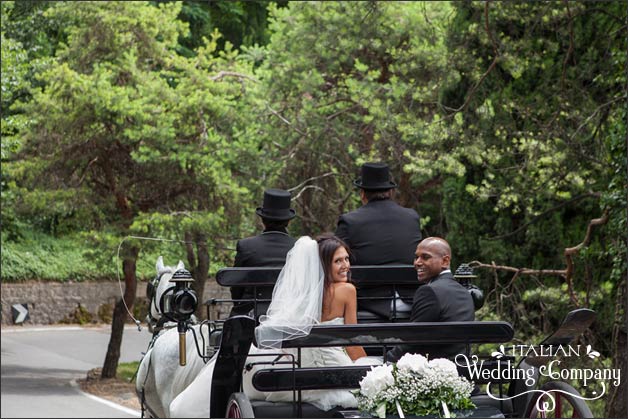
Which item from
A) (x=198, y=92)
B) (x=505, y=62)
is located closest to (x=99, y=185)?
(x=198, y=92)

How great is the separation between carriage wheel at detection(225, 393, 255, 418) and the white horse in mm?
2789

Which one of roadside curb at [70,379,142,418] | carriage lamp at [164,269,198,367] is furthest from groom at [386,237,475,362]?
roadside curb at [70,379,142,418]

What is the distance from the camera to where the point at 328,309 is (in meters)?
7.10

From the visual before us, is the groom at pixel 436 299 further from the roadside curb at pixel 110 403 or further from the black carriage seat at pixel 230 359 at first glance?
the roadside curb at pixel 110 403

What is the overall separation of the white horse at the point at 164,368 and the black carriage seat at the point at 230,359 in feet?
8.12

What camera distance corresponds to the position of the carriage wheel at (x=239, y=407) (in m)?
6.26

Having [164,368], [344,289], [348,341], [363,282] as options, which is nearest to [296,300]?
[344,289]

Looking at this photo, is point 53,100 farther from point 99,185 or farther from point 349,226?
point 349,226

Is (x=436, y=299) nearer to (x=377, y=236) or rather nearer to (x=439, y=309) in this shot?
(x=439, y=309)

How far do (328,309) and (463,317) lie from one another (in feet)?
2.83

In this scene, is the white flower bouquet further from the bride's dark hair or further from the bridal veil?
the bride's dark hair

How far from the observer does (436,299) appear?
22.7 ft

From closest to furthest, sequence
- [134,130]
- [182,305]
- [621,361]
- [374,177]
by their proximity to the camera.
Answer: [182,305] < [374,177] < [621,361] < [134,130]

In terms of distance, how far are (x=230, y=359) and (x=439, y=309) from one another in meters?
1.34
